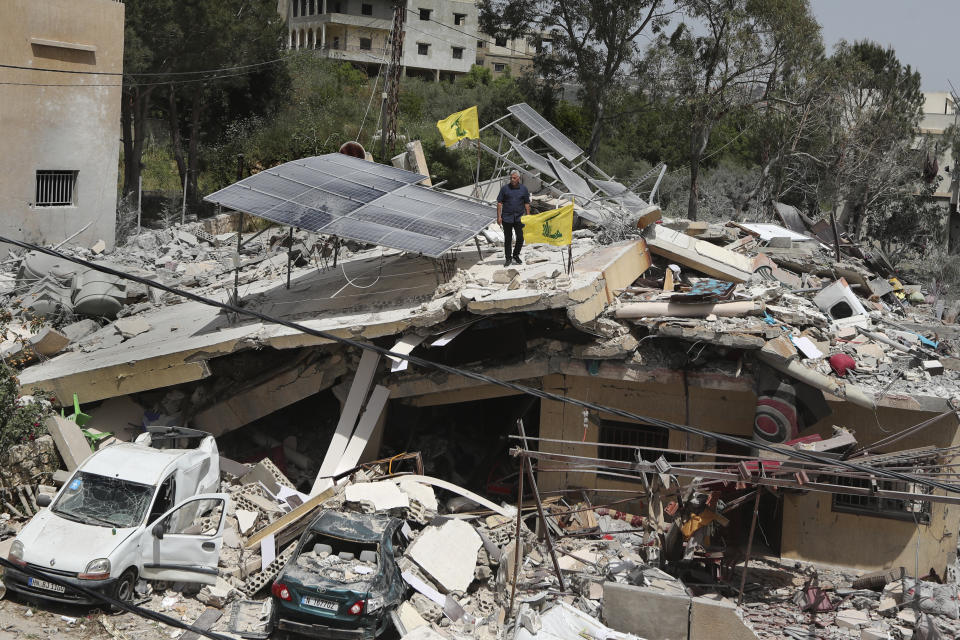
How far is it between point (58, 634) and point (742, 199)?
32.1 m

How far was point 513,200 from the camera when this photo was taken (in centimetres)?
1485

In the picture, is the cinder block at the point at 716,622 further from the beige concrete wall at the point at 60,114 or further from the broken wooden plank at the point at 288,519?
the beige concrete wall at the point at 60,114

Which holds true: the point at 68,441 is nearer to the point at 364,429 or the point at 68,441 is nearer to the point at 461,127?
the point at 364,429

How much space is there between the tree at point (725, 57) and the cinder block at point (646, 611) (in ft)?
81.0

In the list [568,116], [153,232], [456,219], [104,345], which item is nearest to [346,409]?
[456,219]

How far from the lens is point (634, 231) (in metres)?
18.0

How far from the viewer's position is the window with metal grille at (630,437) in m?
15.2

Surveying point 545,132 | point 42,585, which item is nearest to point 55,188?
point 545,132

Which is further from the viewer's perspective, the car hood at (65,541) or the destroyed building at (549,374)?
the destroyed building at (549,374)

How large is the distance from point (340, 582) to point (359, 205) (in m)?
6.89

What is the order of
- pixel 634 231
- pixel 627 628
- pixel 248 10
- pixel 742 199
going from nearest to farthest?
1. pixel 627 628
2. pixel 634 231
3. pixel 248 10
4. pixel 742 199

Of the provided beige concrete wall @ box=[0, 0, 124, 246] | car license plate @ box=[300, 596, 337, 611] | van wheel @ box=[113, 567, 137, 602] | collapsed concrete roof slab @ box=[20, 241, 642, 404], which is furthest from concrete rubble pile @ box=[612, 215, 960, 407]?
beige concrete wall @ box=[0, 0, 124, 246]

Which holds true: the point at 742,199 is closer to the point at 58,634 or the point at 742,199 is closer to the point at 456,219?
the point at 456,219

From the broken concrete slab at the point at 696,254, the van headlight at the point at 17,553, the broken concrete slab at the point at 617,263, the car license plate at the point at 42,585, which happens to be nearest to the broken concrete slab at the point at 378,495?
the car license plate at the point at 42,585
